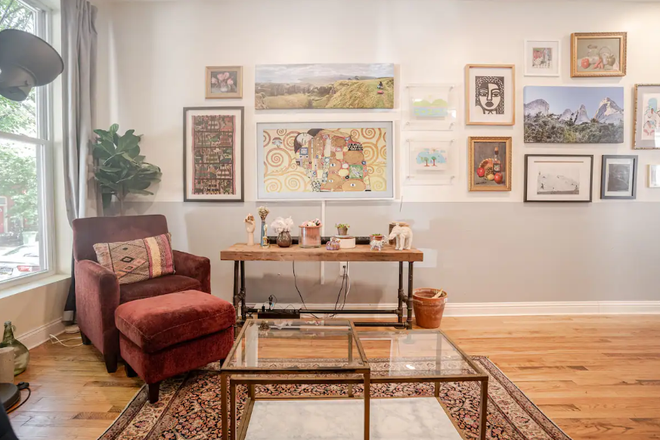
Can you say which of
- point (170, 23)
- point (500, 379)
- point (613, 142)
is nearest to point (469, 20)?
point (613, 142)

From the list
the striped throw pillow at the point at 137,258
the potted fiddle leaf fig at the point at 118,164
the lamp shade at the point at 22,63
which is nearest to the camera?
the lamp shade at the point at 22,63

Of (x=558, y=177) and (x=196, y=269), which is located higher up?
(x=558, y=177)

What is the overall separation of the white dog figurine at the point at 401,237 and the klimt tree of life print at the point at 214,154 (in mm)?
1614

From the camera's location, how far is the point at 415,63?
3076 millimetres

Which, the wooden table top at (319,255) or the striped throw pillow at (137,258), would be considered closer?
the striped throw pillow at (137,258)

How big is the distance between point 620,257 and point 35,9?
582 cm

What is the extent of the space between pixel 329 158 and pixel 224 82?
1269 mm

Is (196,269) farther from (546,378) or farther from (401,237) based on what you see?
(546,378)

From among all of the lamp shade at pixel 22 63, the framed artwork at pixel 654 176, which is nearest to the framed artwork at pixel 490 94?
the framed artwork at pixel 654 176

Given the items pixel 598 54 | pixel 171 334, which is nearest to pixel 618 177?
pixel 598 54

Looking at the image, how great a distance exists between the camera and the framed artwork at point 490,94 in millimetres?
3062

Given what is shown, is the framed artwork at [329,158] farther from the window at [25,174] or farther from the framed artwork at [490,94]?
the window at [25,174]

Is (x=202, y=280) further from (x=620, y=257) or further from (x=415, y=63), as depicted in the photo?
(x=620, y=257)

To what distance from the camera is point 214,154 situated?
3.11 metres
